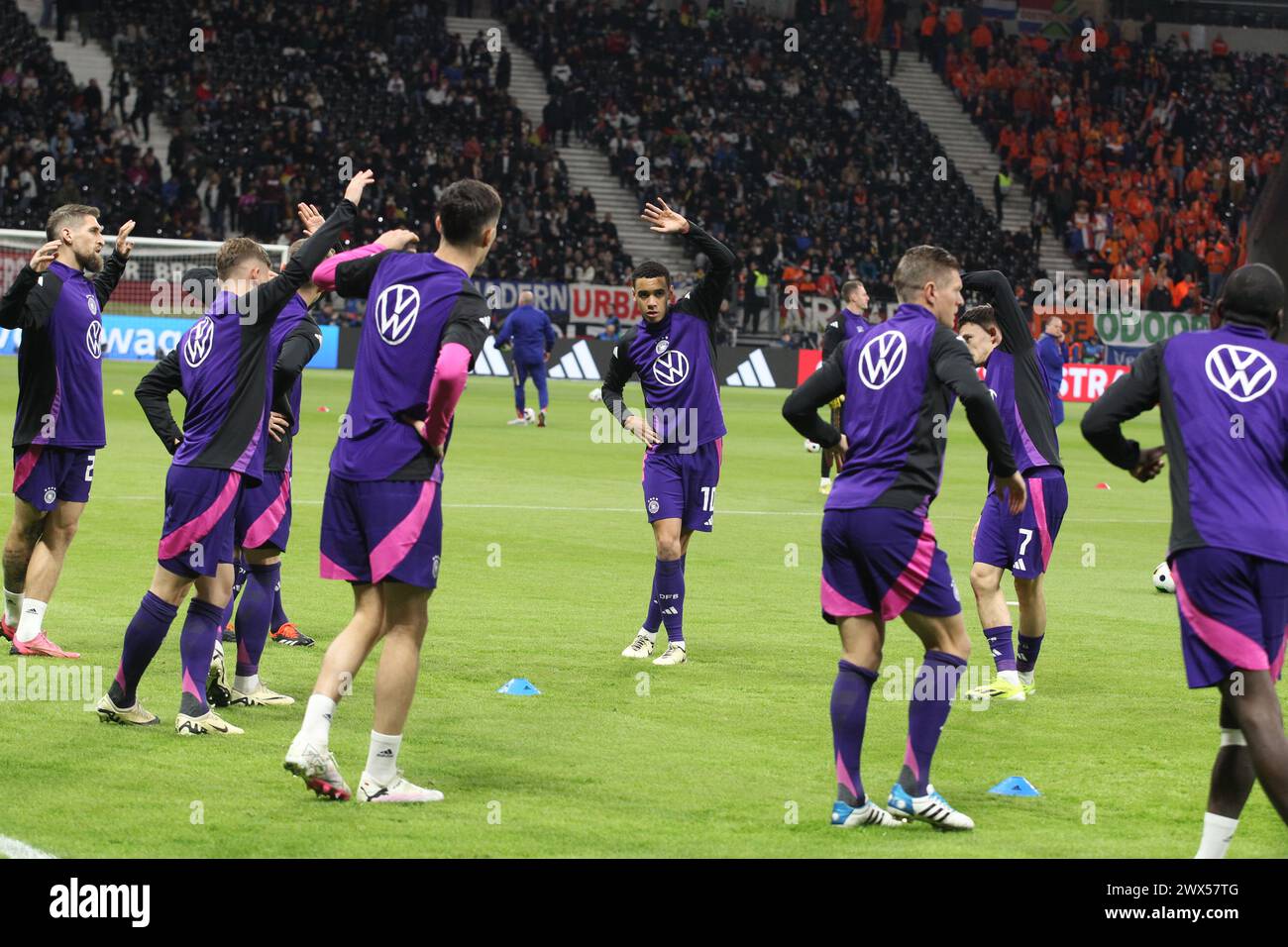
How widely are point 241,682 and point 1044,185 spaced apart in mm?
44971

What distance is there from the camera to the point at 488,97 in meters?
48.0

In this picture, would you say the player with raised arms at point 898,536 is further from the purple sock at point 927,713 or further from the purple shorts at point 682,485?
the purple shorts at point 682,485

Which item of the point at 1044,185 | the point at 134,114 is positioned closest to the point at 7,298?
the point at 134,114

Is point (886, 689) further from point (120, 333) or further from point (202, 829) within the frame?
point (120, 333)

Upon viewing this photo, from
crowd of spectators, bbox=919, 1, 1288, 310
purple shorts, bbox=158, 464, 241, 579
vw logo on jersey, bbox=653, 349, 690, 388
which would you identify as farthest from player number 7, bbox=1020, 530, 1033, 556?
crowd of spectators, bbox=919, 1, 1288, 310

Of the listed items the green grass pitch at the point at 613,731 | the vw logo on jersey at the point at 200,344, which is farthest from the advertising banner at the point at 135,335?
the vw logo on jersey at the point at 200,344

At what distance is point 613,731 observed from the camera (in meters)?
8.37

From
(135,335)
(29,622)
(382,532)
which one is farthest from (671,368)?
(135,335)

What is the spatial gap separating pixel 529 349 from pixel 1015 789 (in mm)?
21707

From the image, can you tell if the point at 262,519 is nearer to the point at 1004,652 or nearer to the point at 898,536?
the point at 898,536

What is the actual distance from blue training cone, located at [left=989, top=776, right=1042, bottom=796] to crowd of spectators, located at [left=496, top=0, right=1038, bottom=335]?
3598 cm

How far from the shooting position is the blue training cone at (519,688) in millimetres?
9248

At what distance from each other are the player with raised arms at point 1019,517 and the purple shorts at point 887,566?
3058 millimetres

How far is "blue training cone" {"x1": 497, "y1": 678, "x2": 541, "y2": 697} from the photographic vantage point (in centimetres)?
925
